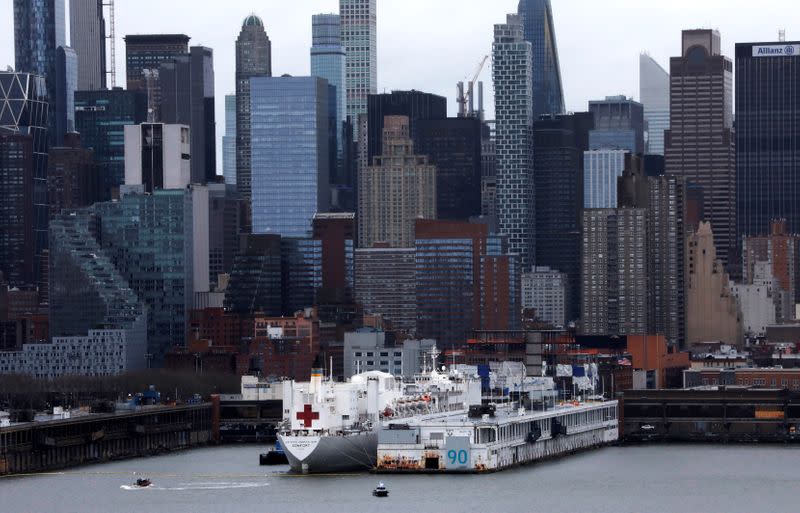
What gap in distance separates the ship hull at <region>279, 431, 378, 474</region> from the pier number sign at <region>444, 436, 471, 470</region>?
5.61 m

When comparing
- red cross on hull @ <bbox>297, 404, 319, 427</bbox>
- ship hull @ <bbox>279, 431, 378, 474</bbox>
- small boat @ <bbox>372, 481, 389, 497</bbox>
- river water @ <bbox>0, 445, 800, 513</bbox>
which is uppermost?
red cross on hull @ <bbox>297, 404, 319, 427</bbox>

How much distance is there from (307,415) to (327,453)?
2.45 meters

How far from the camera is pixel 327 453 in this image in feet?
403

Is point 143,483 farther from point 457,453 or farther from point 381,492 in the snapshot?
point 457,453

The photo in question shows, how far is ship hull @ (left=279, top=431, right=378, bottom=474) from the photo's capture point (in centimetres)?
12269

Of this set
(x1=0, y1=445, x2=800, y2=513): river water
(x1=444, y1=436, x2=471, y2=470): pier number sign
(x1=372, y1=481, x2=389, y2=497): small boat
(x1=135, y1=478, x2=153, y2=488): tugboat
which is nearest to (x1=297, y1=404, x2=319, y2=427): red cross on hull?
(x1=0, y1=445, x2=800, y2=513): river water

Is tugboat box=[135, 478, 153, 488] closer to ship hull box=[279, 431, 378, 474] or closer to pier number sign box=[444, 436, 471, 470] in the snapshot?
ship hull box=[279, 431, 378, 474]

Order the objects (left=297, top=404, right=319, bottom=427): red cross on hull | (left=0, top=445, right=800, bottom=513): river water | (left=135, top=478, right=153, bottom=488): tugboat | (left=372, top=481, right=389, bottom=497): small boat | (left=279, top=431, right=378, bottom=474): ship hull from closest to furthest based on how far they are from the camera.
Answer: (left=0, top=445, right=800, bottom=513): river water < (left=372, top=481, right=389, bottom=497): small boat < (left=135, top=478, right=153, bottom=488): tugboat < (left=279, top=431, right=378, bottom=474): ship hull < (left=297, top=404, right=319, bottom=427): red cross on hull

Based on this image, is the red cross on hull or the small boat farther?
the red cross on hull

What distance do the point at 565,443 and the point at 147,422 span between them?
3201 cm

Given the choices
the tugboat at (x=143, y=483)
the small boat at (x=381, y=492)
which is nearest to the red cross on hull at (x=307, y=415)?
the tugboat at (x=143, y=483)

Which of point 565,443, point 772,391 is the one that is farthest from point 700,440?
point 565,443

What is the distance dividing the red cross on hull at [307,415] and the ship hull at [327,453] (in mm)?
915

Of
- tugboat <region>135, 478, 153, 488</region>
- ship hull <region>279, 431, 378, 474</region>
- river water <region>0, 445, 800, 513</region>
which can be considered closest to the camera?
river water <region>0, 445, 800, 513</region>
